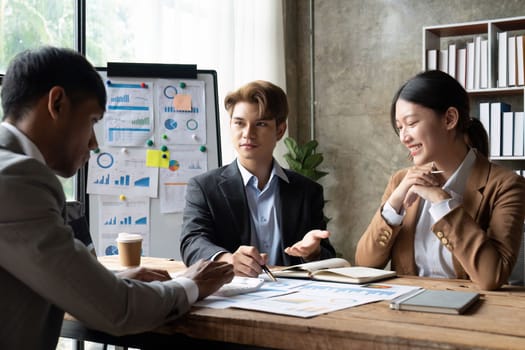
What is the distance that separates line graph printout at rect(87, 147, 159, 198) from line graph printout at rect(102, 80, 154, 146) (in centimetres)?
6

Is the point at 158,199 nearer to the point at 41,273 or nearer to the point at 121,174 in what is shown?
the point at 121,174

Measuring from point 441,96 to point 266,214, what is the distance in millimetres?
814

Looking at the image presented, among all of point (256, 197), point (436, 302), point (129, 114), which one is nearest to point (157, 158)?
point (129, 114)

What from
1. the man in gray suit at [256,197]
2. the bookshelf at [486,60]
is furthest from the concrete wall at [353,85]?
the man in gray suit at [256,197]

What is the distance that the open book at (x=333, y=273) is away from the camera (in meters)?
1.78

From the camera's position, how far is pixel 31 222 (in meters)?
1.13

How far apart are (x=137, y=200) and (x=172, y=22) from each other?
146cm

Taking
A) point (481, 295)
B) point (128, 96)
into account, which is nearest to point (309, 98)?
point (128, 96)

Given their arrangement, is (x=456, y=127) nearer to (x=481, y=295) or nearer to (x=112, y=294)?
(x=481, y=295)

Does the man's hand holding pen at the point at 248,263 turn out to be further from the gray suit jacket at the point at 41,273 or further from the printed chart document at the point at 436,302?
the gray suit jacket at the point at 41,273

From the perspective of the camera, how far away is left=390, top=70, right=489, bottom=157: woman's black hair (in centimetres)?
219

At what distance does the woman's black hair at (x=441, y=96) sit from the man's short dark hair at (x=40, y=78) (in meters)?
1.26

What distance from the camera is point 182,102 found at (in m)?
3.25

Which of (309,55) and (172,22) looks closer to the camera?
(172,22)
